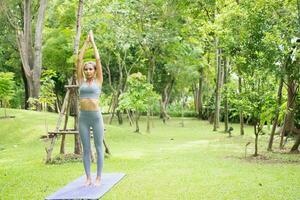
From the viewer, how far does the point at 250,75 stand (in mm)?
12234

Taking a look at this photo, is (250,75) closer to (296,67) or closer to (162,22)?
(296,67)

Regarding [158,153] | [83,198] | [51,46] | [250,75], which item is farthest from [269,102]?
[51,46]

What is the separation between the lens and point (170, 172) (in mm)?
9266

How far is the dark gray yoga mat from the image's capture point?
6757mm

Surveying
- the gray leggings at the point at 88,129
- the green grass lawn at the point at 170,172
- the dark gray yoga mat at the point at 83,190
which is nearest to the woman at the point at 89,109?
the gray leggings at the point at 88,129

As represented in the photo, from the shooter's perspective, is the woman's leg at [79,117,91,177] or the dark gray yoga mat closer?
the dark gray yoga mat

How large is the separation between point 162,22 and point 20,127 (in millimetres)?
7848

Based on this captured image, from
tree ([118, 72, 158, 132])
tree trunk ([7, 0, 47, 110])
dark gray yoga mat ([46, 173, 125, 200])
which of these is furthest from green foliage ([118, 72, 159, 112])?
dark gray yoga mat ([46, 173, 125, 200])

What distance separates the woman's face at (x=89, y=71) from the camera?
745cm

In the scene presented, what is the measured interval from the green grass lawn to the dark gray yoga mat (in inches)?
6.3

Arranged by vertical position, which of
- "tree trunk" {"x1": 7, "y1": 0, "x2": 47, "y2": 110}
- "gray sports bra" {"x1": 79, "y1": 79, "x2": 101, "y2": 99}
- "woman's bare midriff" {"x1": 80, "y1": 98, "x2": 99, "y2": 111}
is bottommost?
"woman's bare midriff" {"x1": 80, "y1": 98, "x2": 99, "y2": 111}

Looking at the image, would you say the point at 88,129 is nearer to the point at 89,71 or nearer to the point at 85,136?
the point at 85,136

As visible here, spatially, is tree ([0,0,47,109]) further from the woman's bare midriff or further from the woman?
the woman's bare midriff

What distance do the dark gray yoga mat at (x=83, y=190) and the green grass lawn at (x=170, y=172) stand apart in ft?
0.52
